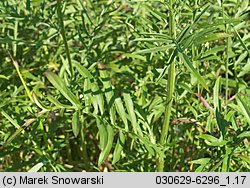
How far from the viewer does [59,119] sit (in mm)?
2172

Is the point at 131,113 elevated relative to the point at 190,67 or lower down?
lower down

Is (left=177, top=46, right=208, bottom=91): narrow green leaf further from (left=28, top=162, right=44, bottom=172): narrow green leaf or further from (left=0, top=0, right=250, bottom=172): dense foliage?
(left=28, top=162, right=44, bottom=172): narrow green leaf

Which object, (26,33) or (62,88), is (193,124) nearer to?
(62,88)

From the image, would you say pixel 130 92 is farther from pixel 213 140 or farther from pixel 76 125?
pixel 76 125

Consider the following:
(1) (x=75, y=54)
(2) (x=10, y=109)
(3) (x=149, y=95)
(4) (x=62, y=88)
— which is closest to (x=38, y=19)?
(1) (x=75, y=54)

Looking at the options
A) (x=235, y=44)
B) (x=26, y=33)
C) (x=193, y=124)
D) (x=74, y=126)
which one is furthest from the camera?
(x=26, y=33)

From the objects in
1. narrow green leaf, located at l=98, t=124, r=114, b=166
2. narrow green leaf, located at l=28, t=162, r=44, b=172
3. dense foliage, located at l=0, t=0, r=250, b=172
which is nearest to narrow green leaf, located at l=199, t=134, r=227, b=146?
dense foliage, located at l=0, t=0, r=250, b=172

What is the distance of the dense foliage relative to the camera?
1.60m

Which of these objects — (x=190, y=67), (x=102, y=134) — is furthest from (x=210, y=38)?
(x=102, y=134)

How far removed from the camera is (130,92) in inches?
80.5

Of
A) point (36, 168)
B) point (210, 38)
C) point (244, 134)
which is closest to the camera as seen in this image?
point (210, 38)

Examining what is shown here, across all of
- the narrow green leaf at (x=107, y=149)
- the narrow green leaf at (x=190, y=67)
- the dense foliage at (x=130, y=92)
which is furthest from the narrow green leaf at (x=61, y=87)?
the narrow green leaf at (x=190, y=67)

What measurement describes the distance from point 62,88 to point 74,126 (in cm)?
18

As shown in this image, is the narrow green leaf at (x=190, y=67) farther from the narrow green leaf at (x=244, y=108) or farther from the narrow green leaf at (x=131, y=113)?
the narrow green leaf at (x=131, y=113)
